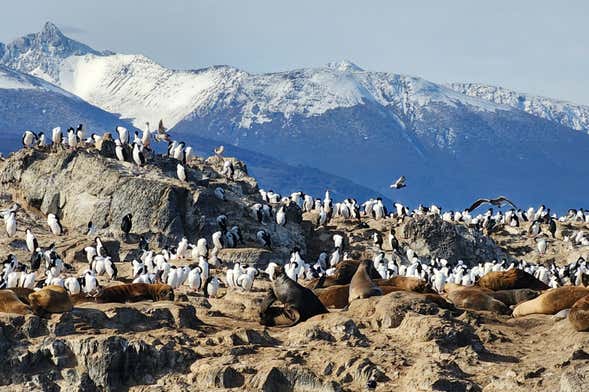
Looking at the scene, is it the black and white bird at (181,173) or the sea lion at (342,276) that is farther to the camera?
the black and white bird at (181,173)

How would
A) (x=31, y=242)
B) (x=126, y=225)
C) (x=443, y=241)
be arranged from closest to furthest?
(x=31, y=242) → (x=126, y=225) → (x=443, y=241)

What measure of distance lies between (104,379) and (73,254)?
24877mm

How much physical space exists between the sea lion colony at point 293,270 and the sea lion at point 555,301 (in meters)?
0.02

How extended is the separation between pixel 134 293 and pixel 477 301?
288 inches

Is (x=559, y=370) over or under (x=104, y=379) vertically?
over

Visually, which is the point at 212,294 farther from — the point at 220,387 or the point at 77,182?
the point at 77,182

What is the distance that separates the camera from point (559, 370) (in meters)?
18.7

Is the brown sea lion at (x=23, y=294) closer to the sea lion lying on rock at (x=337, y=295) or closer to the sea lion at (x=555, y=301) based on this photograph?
the sea lion lying on rock at (x=337, y=295)

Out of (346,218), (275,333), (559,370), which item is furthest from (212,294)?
(346,218)

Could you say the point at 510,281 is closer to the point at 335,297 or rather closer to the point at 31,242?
the point at 335,297

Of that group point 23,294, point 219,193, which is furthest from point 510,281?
point 219,193

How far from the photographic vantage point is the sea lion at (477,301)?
81.6 feet

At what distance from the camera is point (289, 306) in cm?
2283

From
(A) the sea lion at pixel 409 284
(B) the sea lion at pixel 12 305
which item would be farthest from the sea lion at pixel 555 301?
(B) the sea lion at pixel 12 305
